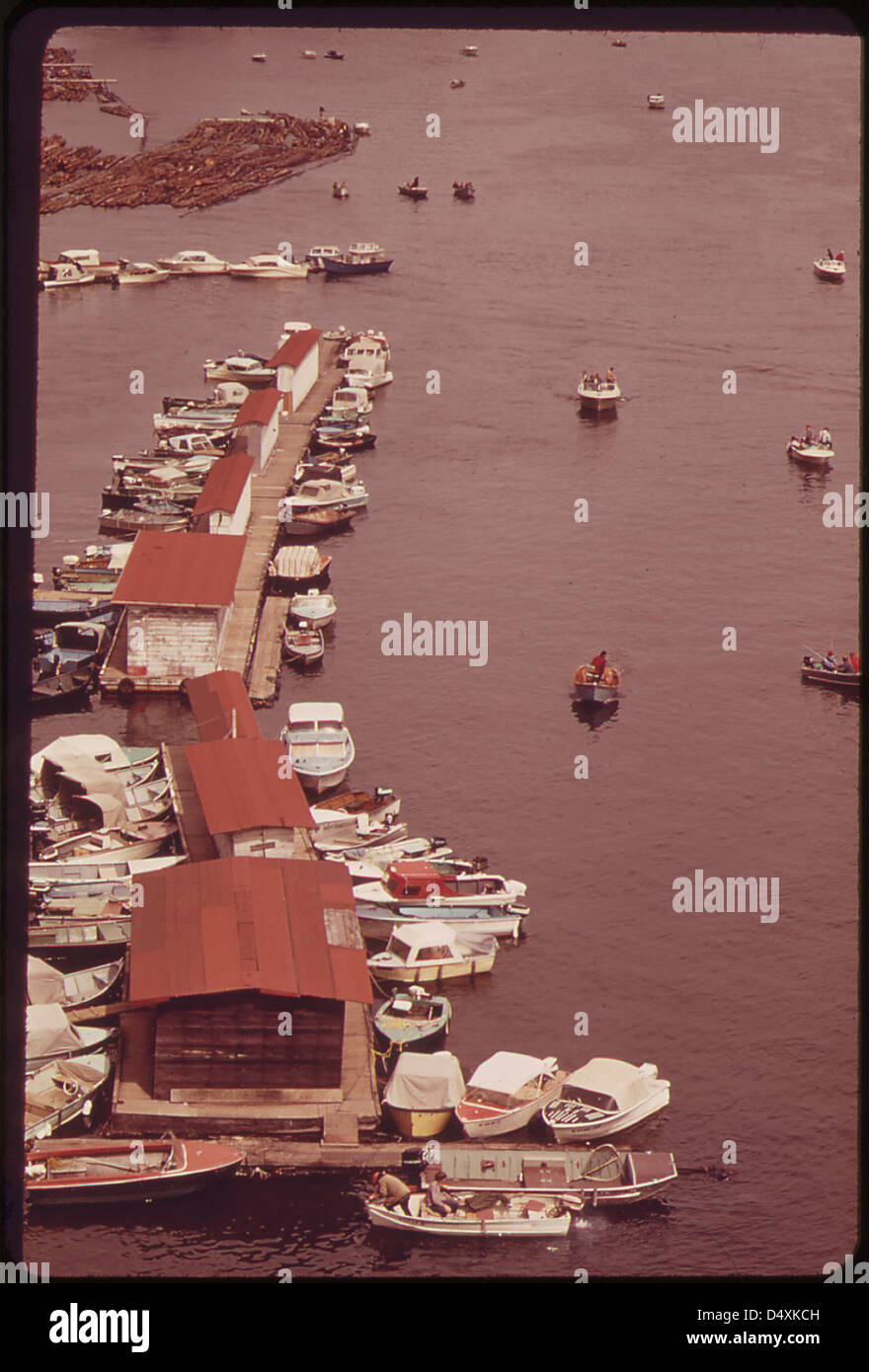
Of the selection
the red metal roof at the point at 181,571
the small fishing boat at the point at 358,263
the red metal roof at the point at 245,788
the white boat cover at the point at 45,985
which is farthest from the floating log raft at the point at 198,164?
the white boat cover at the point at 45,985

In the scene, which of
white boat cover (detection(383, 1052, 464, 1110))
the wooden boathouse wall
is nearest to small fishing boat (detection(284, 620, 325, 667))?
white boat cover (detection(383, 1052, 464, 1110))

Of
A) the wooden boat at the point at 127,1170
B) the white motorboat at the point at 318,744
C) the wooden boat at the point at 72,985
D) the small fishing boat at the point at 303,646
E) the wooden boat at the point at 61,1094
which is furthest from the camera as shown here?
the small fishing boat at the point at 303,646

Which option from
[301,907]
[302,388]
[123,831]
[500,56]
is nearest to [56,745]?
[123,831]

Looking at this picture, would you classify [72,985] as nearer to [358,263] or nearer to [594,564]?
[594,564]

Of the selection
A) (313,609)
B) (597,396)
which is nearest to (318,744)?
(313,609)

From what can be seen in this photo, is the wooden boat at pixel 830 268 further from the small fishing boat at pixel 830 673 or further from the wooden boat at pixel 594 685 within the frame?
the wooden boat at pixel 594 685
